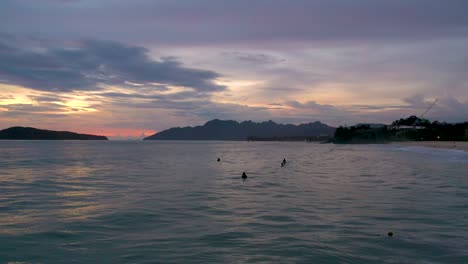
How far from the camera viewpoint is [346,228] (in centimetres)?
1564

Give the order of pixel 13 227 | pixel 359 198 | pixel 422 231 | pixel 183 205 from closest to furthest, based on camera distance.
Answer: pixel 422 231
pixel 13 227
pixel 183 205
pixel 359 198

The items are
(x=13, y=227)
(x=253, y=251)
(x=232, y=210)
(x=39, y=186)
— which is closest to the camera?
(x=253, y=251)

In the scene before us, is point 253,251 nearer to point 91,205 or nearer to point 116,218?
point 116,218

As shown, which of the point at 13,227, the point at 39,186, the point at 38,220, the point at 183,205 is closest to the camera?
the point at 13,227

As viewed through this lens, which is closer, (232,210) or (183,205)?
(232,210)

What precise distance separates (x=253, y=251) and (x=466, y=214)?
1164 cm

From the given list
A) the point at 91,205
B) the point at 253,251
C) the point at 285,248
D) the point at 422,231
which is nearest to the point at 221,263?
the point at 253,251

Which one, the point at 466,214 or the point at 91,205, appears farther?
the point at 91,205

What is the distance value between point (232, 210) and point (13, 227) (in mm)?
9898

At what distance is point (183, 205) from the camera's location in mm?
21781

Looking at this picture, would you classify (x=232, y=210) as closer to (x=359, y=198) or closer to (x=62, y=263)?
(x=359, y=198)

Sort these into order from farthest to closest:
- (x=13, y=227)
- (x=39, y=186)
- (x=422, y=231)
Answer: (x=39, y=186) → (x=13, y=227) → (x=422, y=231)

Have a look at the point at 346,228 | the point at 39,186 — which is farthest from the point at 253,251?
the point at 39,186

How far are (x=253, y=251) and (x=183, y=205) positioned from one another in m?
9.75
